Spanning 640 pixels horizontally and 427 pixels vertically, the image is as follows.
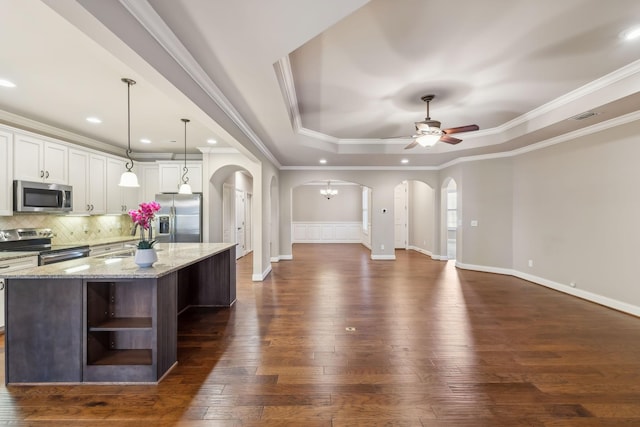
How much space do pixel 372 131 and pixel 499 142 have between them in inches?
93.0

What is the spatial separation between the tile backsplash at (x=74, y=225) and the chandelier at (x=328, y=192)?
716cm

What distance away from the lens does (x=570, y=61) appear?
9.85 feet

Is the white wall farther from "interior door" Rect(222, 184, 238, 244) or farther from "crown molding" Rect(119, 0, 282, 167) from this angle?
"crown molding" Rect(119, 0, 282, 167)

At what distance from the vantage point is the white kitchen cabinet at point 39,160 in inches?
149

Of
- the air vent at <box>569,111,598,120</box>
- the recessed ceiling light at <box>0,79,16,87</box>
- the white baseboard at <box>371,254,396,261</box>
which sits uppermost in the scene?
the recessed ceiling light at <box>0,79,16,87</box>

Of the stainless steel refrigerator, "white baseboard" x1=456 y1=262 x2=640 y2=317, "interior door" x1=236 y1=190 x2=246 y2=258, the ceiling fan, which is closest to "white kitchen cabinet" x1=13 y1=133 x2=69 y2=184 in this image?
the stainless steel refrigerator

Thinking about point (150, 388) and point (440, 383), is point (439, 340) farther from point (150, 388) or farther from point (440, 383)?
point (150, 388)

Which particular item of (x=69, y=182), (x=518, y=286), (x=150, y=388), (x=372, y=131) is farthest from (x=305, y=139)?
(x=518, y=286)

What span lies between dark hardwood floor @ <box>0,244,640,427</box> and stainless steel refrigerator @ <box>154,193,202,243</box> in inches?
87.4

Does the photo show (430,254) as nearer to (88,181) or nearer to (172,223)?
(172,223)

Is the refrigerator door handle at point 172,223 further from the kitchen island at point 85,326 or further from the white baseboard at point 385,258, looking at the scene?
the white baseboard at point 385,258

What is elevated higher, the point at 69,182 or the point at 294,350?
the point at 69,182

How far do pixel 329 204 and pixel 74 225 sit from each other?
8767 millimetres

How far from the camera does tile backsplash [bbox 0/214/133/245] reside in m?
4.08
